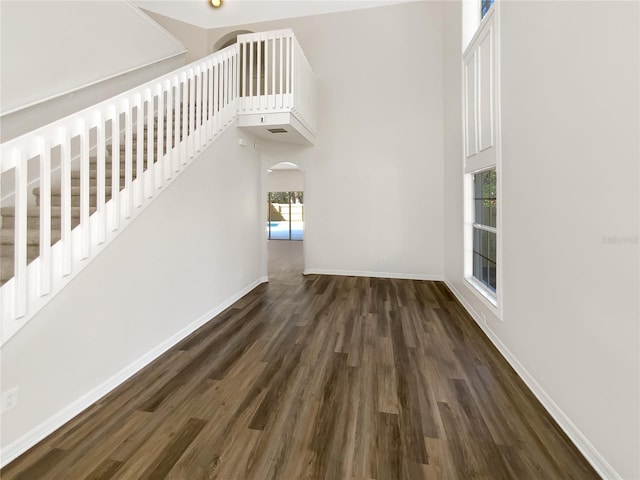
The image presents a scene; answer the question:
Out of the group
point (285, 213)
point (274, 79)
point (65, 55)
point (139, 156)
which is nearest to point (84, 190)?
point (139, 156)

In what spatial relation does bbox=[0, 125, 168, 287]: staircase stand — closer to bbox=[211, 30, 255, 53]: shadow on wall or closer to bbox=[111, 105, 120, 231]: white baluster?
bbox=[111, 105, 120, 231]: white baluster

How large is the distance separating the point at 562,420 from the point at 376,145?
493 centimetres

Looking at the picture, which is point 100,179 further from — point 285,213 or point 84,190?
point 285,213

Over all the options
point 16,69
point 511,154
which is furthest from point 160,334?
point 511,154

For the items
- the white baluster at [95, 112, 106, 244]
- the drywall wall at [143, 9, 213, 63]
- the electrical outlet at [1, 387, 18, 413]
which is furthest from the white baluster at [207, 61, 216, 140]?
the drywall wall at [143, 9, 213, 63]

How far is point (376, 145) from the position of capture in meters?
5.77

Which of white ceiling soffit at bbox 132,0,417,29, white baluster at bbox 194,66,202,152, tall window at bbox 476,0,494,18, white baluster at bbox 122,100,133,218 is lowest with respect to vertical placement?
white baluster at bbox 122,100,133,218

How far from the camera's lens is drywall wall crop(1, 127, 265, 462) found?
5.65 ft

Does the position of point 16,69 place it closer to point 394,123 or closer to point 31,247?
point 31,247

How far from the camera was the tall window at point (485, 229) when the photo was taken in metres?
3.22

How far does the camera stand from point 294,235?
15.2 m

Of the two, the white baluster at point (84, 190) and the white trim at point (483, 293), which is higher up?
the white baluster at point (84, 190)

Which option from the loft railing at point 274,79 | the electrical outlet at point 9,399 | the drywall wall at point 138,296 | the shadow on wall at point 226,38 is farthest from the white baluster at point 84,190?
the shadow on wall at point 226,38

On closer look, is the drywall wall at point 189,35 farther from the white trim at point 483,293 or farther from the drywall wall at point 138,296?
the white trim at point 483,293
